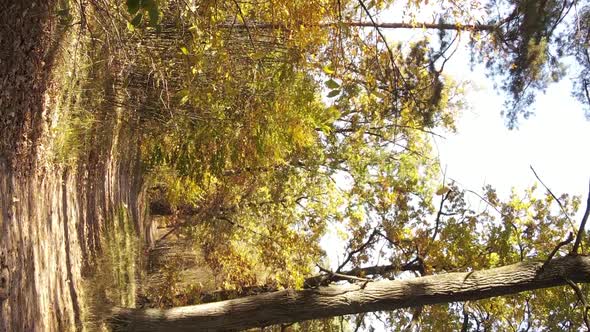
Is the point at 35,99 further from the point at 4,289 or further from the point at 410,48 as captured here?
the point at 410,48

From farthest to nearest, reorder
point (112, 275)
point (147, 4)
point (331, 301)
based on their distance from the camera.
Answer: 1. point (112, 275)
2. point (331, 301)
3. point (147, 4)

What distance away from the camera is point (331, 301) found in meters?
5.66

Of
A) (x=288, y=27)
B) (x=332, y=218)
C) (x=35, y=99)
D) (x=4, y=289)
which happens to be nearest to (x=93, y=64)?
(x=35, y=99)

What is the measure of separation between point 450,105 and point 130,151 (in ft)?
22.0

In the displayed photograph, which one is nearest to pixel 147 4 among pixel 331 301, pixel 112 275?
pixel 331 301

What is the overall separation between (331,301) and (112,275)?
2.64 m

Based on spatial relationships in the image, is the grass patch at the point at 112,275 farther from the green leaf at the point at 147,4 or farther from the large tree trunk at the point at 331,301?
the green leaf at the point at 147,4

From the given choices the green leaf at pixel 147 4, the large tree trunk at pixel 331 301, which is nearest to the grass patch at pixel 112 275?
the large tree trunk at pixel 331 301

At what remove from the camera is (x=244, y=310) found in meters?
5.61

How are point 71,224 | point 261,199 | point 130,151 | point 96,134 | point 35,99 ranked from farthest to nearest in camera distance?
point 261,199, point 130,151, point 96,134, point 71,224, point 35,99

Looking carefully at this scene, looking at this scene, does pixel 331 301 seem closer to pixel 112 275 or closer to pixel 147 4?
pixel 112 275

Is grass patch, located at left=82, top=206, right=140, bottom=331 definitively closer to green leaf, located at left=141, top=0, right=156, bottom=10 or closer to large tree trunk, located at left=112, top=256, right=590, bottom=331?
large tree trunk, located at left=112, top=256, right=590, bottom=331

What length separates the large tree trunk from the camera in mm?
5453

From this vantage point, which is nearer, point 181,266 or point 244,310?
point 244,310
